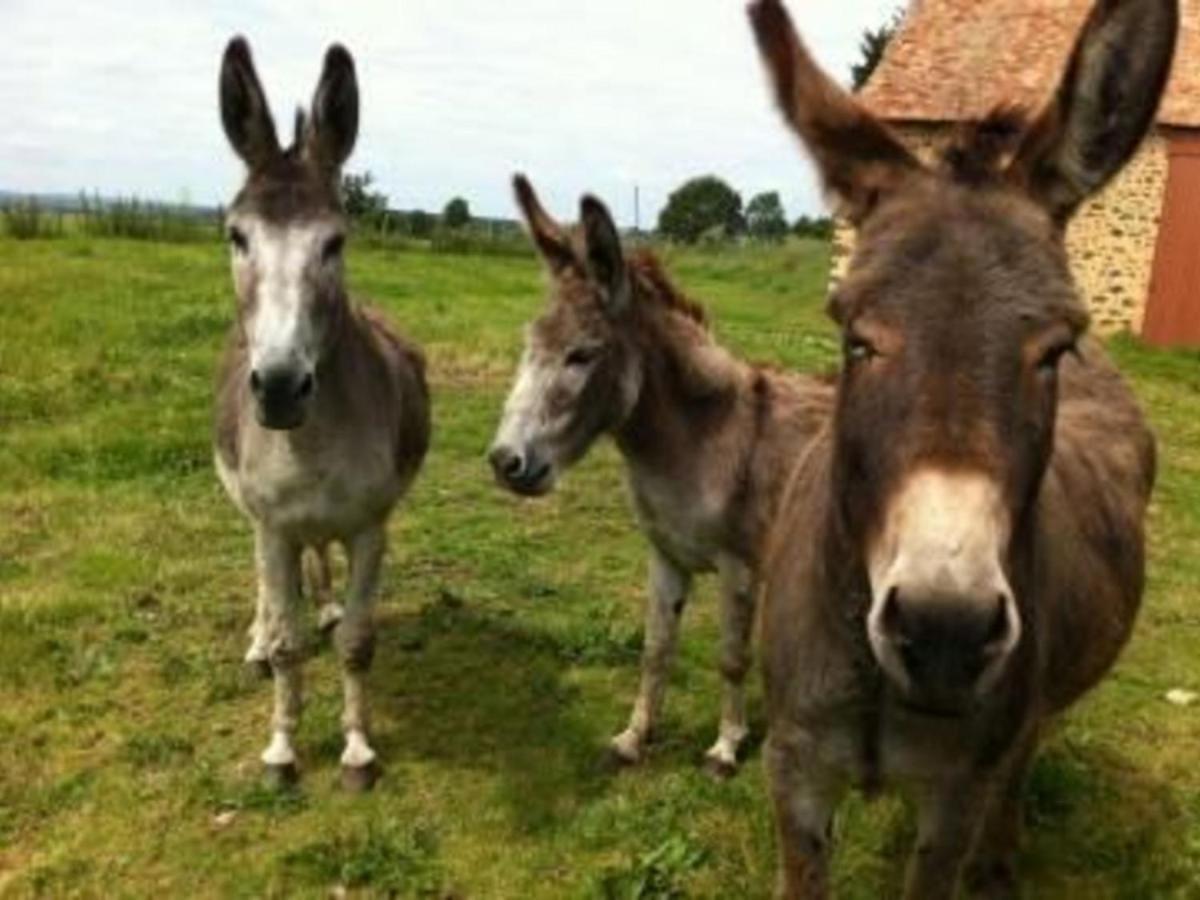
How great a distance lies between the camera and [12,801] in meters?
5.54

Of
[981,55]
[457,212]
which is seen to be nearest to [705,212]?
[457,212]

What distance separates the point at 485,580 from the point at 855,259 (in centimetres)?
551

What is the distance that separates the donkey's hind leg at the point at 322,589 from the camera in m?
7.37

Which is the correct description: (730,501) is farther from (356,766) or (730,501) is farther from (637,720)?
(356,766)

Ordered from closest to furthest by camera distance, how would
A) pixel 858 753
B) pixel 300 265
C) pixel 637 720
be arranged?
1. pixel 858 753
2. pixel 300 265
3. pixel 637 720

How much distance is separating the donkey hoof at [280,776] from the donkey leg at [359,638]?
218mm

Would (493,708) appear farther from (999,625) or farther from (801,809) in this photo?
(999,625)

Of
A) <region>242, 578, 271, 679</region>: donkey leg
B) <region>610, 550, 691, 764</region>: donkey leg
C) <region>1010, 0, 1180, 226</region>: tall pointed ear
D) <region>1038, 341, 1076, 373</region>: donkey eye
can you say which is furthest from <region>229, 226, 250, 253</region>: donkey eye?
<region>1038, 341, 1076, 373</region>: donkey eye

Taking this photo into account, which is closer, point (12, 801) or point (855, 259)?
point (855, 259)

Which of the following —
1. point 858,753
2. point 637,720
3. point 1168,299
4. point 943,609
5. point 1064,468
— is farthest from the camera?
point 1168,299

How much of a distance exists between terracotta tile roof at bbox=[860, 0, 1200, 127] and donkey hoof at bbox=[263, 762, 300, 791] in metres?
16.3

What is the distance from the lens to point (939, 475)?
2.43 m

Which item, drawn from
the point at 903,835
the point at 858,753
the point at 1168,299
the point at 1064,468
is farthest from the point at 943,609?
the point at 1168,299

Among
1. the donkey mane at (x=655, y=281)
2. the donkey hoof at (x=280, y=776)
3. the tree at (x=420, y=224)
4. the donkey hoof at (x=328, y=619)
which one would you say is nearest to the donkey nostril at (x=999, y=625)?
the donkey mane at (x=655, y=281)
